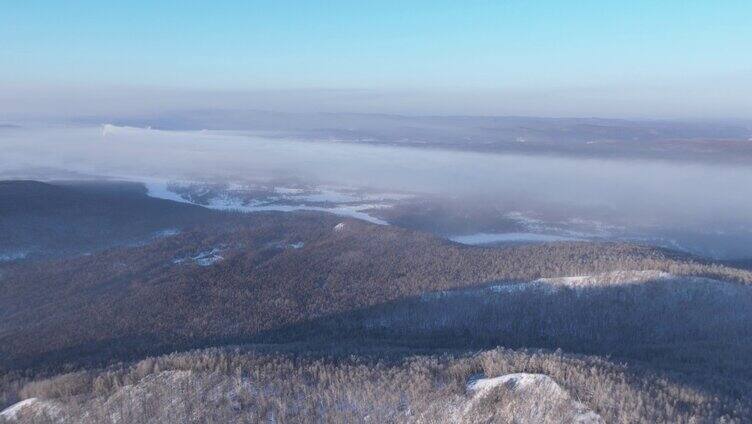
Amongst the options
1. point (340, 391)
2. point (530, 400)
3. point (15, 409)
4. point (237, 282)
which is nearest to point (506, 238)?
point (237, 282)

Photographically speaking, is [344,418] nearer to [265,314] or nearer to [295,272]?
[265,314]

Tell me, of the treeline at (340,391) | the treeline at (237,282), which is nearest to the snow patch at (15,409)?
the treeline at (340,391)

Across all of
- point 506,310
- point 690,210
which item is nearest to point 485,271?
point 506,310

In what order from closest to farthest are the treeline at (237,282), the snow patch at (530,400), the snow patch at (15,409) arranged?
the snow patch at (530,400) < the snow patch at (15,409) < the treeline at (237,282)

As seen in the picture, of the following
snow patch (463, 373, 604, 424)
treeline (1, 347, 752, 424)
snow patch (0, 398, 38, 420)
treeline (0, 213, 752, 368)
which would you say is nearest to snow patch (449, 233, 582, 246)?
treeline (0, 213, 752, 368)

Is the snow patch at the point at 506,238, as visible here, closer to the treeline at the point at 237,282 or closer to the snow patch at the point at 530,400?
the treeline at the point at 237,282

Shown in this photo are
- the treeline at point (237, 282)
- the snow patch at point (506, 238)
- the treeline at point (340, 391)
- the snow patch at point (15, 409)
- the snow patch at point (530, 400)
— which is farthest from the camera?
the snow patch at point (506, 238)

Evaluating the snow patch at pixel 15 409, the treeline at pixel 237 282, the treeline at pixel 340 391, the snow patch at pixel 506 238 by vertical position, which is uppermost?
the treeline at pixel 340 391

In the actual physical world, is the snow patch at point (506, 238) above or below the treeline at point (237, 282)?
below

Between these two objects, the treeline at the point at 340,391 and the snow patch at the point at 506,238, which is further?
the snow patch at the point at 506,238

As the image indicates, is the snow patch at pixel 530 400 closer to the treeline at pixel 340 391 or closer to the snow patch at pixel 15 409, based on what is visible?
the treeline at pixel 340 391

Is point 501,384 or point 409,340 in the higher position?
point 501,384
